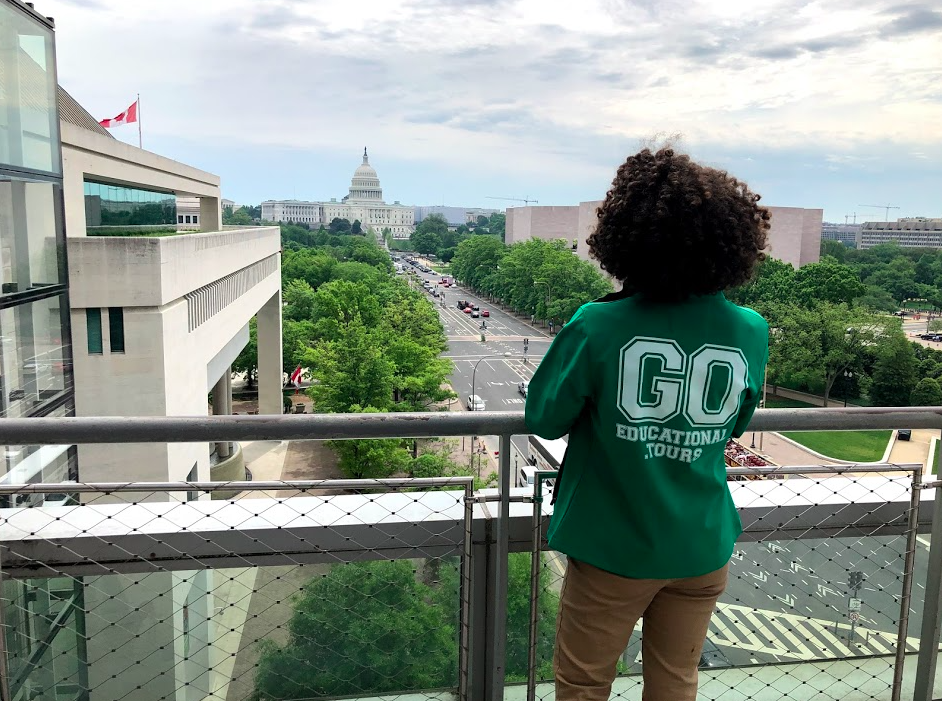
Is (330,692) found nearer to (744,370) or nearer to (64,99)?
(744,370)

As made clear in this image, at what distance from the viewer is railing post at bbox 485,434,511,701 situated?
89.4 inches

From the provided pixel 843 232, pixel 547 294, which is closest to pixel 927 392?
pixel 547 294

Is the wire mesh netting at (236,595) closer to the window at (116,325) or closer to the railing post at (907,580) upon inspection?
the railing post at (907,580)

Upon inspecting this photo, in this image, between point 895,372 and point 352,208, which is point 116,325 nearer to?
point 895,372

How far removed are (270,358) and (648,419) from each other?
1139 inches

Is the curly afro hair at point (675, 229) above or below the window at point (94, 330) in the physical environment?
above

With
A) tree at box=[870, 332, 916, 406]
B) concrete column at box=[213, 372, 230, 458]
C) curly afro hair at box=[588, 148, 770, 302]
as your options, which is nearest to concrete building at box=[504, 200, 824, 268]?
tree at box=[870, 332, 916, 406]

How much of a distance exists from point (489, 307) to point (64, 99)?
6523 cm

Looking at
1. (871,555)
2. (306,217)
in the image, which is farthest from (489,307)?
(306,217)

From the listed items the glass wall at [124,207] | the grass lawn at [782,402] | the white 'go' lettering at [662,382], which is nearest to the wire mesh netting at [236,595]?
the white 'go' lettering at [662,382]

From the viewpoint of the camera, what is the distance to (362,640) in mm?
2391

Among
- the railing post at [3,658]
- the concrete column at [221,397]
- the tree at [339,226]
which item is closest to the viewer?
the railing post at [3,658]

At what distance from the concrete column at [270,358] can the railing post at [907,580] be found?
26843mm

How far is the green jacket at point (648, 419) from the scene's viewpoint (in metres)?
1.72
